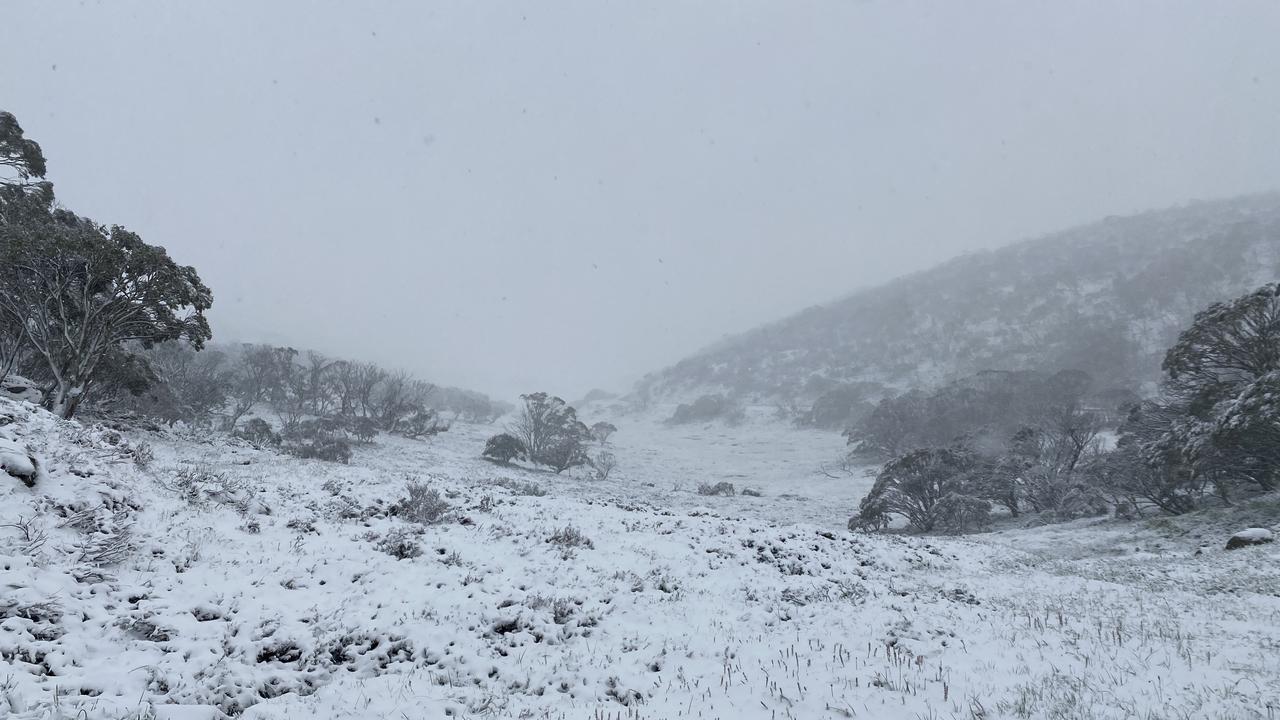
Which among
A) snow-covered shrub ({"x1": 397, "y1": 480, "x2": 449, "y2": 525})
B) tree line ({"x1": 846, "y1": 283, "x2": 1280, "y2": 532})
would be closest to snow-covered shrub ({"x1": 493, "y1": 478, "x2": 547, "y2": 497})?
snow-covered shrub ({"x1": 397, "y1": 480, "x2": 449, "y2": 525})

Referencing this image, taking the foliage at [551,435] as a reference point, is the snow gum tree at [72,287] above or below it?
above

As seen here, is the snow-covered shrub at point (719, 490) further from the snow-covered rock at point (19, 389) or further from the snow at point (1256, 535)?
the snow-covered rock at point (19, 389)

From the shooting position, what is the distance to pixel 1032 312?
3135 inches

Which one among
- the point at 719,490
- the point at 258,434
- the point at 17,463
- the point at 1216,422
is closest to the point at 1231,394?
the point at 1216,422

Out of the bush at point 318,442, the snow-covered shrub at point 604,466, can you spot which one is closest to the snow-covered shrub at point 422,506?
the bush at point 318,442

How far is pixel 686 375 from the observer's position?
111 meters

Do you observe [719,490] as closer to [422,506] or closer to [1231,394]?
[1231,394]

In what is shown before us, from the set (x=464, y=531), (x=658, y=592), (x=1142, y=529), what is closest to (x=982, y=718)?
(x=658, y=592)

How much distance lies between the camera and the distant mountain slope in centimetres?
6425

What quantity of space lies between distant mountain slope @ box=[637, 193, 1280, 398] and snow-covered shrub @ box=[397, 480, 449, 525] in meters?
67.8

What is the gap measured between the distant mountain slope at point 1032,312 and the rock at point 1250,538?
5179 centimetres

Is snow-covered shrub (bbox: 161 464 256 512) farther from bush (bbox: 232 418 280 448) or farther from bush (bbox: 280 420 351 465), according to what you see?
bush (bbox: 232 418 280 448)

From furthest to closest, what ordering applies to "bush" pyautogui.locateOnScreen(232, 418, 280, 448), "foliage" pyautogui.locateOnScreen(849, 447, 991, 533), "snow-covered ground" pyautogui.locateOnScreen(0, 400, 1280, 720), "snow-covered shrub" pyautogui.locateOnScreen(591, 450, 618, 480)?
"snow-covered shrub" pyautogui.locateOnScreen(591, 450, 618, 480) → "bush" pyautogui.locateOnScreen(232, 418, 280, 448) → "foliage" pyautogui.locateOnScreen(849, 447, 991, 533) → "snow-covered ground" pyautogui.locateOnScreen(0, 400, 1280, 720)

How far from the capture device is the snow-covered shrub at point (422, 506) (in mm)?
12195
